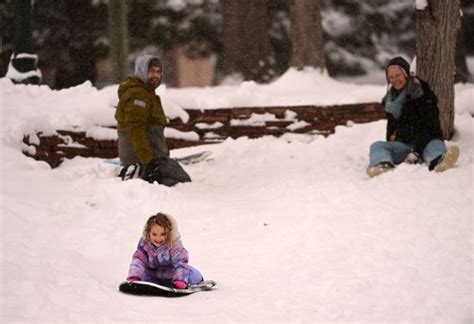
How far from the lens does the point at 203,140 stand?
38.8 ft

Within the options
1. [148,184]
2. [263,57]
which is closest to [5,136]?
[148,184]

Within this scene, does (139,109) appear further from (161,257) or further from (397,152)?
(161,257)

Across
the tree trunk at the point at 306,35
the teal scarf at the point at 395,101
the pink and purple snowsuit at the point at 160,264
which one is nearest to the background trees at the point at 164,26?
the tree trunk at the point at 306,35

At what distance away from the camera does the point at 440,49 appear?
9.99m

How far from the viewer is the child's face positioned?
5.60 m

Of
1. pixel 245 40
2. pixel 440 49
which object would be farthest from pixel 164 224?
pixel 245 40

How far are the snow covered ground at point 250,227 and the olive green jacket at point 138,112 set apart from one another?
46 cm

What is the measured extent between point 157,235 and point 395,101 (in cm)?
454

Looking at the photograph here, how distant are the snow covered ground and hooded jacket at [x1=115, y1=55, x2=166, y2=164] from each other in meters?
0.48

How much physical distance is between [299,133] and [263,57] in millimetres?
4951

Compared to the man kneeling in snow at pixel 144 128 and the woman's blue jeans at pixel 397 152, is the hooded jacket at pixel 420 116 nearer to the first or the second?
the woman's blue jeans at pixel 397 152

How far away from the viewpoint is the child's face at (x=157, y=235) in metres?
5.60

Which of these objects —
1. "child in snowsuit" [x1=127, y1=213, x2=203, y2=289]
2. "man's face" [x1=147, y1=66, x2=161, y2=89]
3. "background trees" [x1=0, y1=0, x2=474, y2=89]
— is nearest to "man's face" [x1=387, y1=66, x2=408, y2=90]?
"man's face" [x1=147, y1=66, x2=161, y2=89]

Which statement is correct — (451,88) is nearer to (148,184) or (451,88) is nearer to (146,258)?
(148,184)
